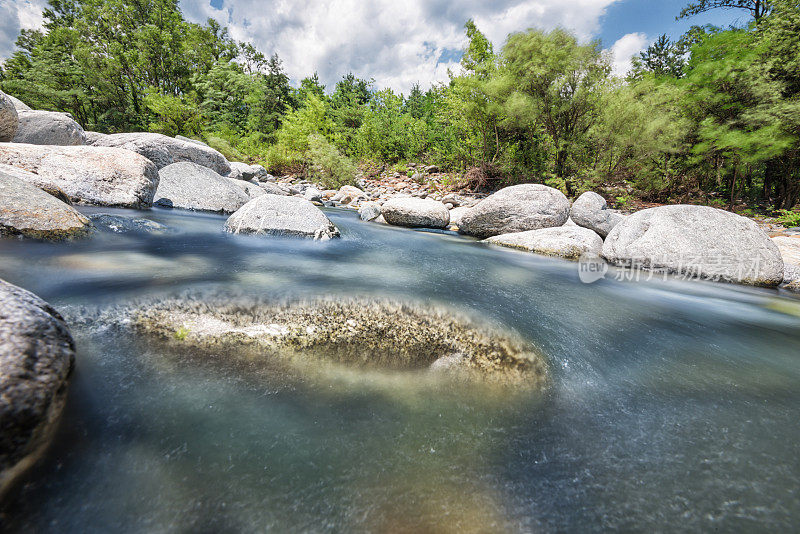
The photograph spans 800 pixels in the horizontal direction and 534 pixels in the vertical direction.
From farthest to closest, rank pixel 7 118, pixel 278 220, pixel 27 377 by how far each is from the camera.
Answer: pixel 7 118, pixel 278 220, pixel 27 377

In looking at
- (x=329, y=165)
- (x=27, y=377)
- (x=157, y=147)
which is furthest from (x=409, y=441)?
(x=329, y=165)

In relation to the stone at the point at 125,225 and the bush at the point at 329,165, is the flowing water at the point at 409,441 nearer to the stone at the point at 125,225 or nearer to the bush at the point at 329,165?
the stone at the point at 125,225

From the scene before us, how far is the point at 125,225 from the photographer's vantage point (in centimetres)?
450

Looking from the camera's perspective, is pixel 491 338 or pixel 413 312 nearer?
pixel 491 338

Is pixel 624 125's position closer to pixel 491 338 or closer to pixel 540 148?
pixel 540 148

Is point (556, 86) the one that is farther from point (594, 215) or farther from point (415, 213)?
point (415, 213)

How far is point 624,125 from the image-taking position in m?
10.9

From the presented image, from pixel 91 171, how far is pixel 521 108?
1308 centimetres

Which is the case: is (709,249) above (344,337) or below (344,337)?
above

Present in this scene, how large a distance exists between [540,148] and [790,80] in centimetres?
749

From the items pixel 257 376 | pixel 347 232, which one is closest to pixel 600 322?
pixel 257 376

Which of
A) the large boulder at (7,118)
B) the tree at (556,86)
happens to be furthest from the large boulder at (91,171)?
the tree at (556,86)

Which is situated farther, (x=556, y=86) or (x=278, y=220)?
(x=556, y=86)

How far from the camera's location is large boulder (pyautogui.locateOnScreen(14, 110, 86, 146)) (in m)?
6.68
